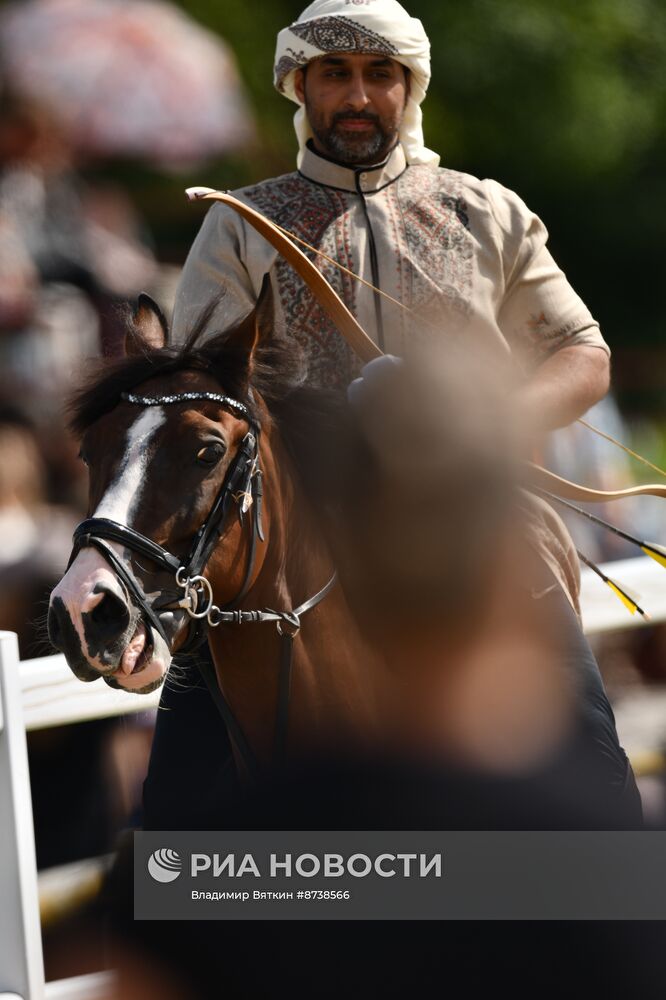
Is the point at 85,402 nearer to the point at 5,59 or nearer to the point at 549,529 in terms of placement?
the point at 549,529

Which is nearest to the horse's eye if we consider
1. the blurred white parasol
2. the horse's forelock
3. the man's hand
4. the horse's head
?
the horse's head

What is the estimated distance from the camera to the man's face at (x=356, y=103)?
2.32 metres

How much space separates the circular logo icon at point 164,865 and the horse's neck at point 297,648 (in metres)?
0.33

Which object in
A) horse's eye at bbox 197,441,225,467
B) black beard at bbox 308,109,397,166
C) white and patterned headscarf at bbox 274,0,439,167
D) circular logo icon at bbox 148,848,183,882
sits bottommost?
circular logo icon at bbox 148,848,183,882

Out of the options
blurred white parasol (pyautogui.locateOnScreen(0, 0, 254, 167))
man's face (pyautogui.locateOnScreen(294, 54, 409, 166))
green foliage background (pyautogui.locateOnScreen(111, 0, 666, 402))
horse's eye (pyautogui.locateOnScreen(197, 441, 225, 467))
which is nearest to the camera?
horse's eye (pyautogui.locateOnScreen(197, 441, 225, 467))

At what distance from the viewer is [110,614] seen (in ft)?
6.16

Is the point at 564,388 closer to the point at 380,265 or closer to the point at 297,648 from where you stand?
the point at 380,265

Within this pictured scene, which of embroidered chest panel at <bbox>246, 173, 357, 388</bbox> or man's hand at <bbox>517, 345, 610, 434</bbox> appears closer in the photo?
man's hand at <bbox>517, 345, 610, 434</bbox>

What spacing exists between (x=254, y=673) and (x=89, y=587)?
38 cm

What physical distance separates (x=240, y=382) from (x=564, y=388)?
58 cm

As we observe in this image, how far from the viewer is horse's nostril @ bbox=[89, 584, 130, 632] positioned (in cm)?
187

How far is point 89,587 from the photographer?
72.9 inches

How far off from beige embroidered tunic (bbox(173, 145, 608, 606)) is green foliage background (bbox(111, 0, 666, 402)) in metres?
5.55

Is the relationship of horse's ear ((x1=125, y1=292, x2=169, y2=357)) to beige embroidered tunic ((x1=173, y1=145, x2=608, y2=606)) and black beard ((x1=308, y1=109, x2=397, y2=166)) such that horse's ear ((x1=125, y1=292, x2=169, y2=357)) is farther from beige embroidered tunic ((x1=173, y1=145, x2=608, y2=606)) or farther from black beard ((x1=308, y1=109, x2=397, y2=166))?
black beard ((x1=308, y1=109, x2=397, y2=166))
